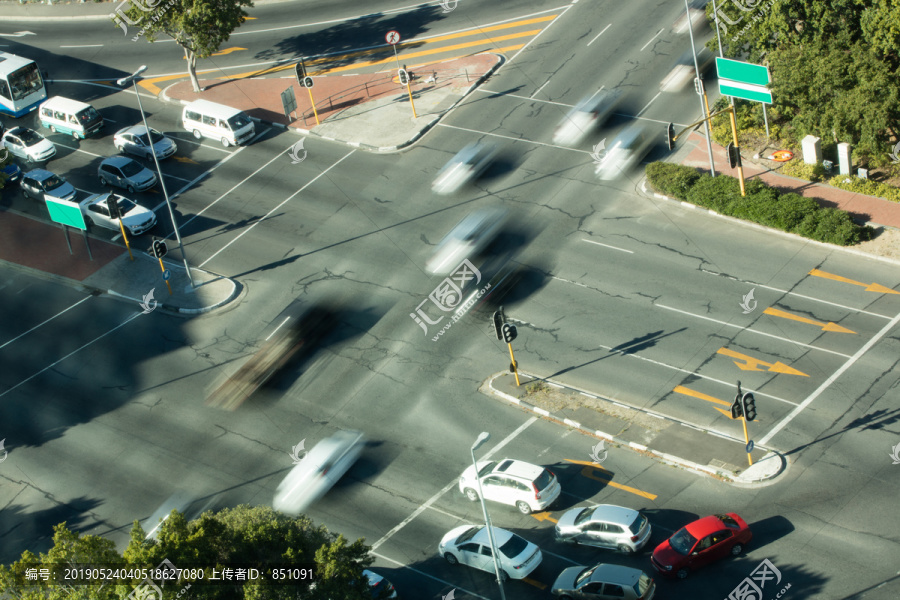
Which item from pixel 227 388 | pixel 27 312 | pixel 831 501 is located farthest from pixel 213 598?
pixel 27 312

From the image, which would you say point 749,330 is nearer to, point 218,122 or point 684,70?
point 684,70

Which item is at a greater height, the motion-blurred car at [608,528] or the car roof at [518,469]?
the car roof at [518,469]

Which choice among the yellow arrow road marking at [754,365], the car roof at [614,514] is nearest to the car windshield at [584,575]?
the car roof at [614,514]

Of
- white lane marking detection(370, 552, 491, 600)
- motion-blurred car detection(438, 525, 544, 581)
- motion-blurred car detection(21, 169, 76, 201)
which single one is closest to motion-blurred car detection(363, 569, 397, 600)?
white lane marking detection(370, 552, 491, 600)

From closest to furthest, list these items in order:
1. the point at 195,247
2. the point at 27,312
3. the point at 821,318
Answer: the point at 821,318, the point at 27,312, the point at 195,247

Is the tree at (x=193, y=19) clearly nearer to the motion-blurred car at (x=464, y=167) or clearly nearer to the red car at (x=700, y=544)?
the motion-blurred car at (x=464, y=167)

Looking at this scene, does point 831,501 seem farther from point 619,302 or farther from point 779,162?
point 779,162

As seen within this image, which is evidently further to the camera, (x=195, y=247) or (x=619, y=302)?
(x=195, y=247)
